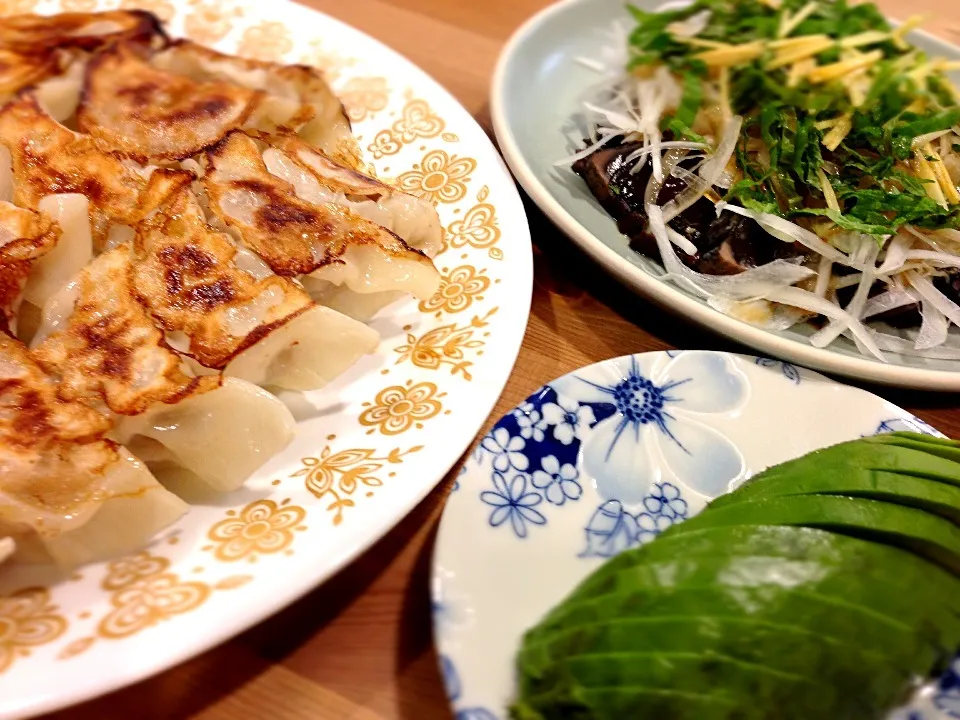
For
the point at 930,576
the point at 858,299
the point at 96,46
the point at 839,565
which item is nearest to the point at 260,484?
the point at 839,565

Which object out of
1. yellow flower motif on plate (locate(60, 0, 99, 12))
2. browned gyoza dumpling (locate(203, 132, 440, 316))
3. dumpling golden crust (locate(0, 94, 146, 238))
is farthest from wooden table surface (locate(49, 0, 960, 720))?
yellow flower motif on plate (locate(60, 0, 99, 12))

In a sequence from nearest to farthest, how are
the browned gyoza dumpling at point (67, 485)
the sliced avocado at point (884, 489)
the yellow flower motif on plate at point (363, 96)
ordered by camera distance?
the browned gyoza dumpling at point (67, 485)
the sliced avocado at point (884, 489)
the yellow flower motif on plate at point (363, 96)

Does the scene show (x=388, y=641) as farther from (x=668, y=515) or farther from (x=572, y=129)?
(x=572, y=129)

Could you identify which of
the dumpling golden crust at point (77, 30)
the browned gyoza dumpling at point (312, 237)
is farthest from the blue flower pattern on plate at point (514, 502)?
the dumpling golden crust at point (77, 30)

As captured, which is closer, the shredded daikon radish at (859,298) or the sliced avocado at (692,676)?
the sliced avocado at (692,676)

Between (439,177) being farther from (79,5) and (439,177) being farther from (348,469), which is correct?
(79,5)

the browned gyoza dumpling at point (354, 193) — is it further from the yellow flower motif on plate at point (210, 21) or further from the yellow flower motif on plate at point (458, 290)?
the yellow flower motif on plate at point (210, 21)
